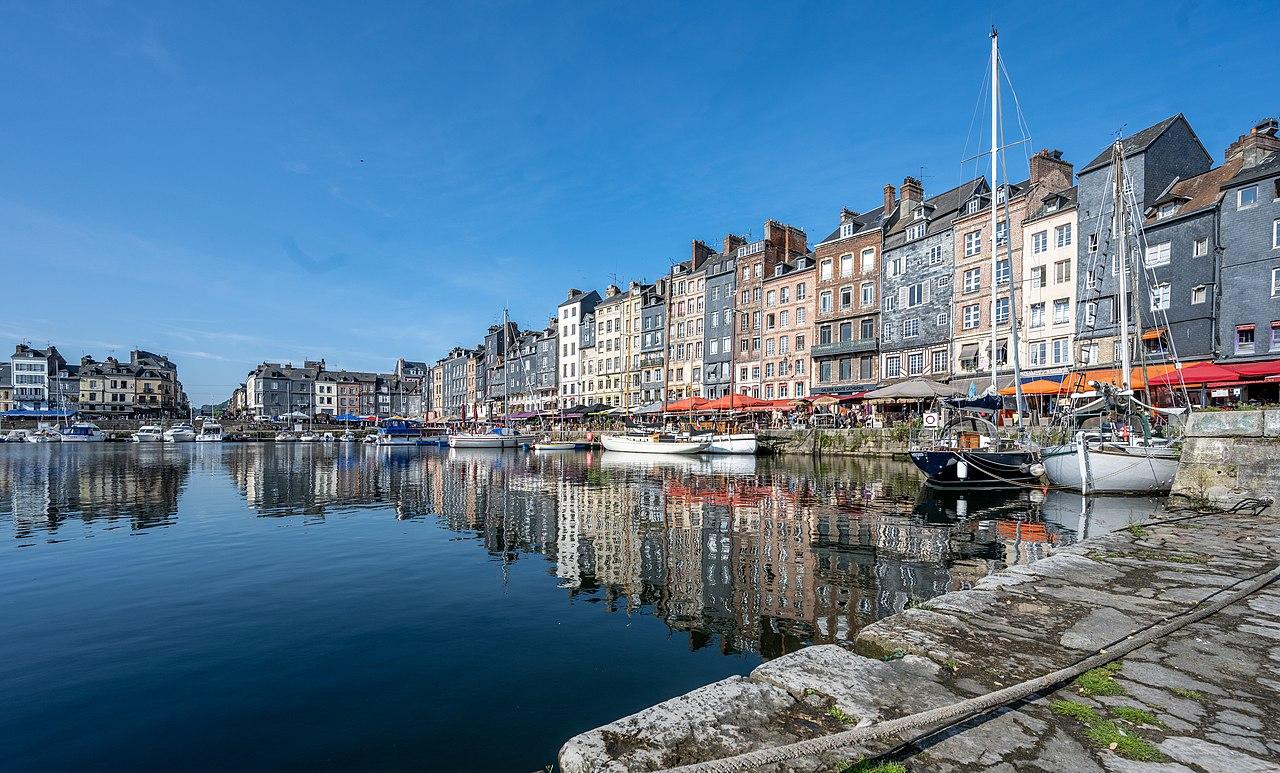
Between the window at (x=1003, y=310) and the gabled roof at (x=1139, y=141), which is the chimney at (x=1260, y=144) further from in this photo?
the window at (x=1003, y=310)

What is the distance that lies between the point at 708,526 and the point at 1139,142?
139 feet

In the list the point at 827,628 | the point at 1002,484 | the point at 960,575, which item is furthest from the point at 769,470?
the point at 827,628

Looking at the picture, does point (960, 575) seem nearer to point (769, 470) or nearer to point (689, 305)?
point (769, 470)

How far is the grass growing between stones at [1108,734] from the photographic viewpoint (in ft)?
11.6

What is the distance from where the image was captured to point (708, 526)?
16.4 meters

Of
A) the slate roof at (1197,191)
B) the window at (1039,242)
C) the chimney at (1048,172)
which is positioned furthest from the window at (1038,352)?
the chimney at (1048,172)

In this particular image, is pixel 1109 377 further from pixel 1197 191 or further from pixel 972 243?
pixel 972 243

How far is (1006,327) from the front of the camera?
147 feet

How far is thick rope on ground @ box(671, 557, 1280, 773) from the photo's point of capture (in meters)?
3.38

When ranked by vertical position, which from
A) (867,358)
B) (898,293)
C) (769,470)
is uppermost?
(898,293)

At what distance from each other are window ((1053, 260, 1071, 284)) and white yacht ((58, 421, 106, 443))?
119 meters

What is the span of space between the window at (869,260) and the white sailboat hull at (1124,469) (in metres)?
37.5

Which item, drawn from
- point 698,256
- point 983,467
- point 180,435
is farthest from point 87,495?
point 180,435

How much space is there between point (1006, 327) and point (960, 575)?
40.1 metres
